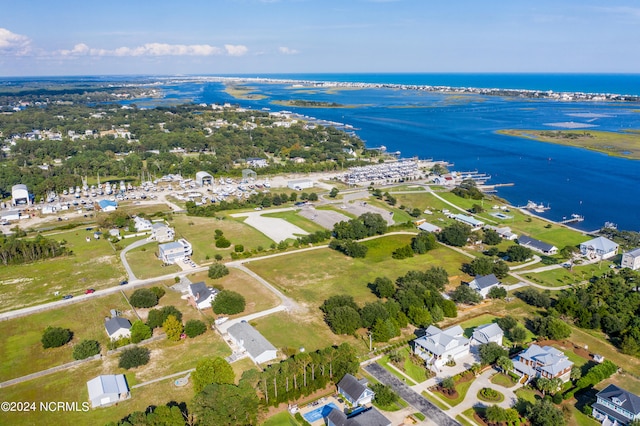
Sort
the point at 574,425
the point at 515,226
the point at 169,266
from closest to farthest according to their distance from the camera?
the point at 574,425 → the point at 169,266 → the point at 515,226

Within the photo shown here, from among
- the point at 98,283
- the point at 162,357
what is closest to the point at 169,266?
the point at 98,283

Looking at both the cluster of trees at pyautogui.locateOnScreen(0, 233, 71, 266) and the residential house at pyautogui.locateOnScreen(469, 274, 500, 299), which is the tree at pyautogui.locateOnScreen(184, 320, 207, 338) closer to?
the residential house at pyautogui.locateOnScreen(469, 274, 500, 299)

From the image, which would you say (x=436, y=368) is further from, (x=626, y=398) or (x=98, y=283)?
(x=98, y=283)

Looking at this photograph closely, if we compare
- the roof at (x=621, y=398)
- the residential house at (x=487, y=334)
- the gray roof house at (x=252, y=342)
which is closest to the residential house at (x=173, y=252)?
the gray roof house at (x=252, y=342)

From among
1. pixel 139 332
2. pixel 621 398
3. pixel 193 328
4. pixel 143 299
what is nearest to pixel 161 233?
pixel 143 299

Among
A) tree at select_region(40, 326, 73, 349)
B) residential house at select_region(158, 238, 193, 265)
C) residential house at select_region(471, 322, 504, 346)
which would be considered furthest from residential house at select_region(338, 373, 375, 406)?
residential house at select_region(158, 238, 193, 265)

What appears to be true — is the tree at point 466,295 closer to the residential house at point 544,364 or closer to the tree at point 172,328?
the residential house at point 544,364

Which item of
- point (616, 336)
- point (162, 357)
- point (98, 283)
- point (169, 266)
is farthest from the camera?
point (169, 266)
